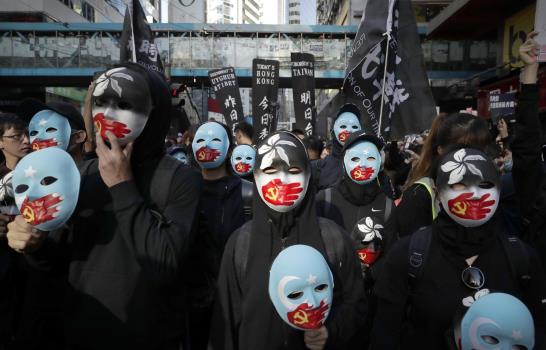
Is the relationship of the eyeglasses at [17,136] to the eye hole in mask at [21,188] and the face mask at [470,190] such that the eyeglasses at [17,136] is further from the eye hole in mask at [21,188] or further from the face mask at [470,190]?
the face mask at [470,190]

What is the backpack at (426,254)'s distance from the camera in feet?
7.74

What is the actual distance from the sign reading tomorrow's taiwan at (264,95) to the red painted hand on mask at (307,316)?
869 centimetres

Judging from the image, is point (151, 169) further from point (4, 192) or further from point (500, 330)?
point (500, 330)

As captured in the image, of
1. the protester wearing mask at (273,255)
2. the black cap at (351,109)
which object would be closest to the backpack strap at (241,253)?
the protester wearing mask at (273,255)

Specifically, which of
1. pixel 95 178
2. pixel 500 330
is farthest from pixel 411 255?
pixel 95 178

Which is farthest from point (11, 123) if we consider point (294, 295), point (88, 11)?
point (88, 11)

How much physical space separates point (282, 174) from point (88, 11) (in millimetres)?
49732

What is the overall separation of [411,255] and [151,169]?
1.43 m

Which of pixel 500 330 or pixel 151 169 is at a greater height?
pixel 151 169

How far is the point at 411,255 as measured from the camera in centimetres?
250

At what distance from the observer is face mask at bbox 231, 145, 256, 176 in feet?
19.1

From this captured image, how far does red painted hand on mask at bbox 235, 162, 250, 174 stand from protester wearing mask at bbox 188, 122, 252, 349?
Result: 0.96 metres

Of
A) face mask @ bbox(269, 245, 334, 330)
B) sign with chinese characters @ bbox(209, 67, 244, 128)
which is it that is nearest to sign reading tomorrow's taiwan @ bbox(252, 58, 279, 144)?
sign with chinese characters @ bbox(209, 67, 244, 128)

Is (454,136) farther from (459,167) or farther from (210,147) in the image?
(210,147)
